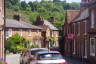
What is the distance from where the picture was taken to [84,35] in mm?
42250

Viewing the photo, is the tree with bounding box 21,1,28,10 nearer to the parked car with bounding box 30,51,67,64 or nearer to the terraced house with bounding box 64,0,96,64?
the terraced house with bounding box 64,0,96,64

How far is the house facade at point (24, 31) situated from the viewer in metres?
62.8

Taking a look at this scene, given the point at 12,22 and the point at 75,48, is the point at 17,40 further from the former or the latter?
the point at 75,48

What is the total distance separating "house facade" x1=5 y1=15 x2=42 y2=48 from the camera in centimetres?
6278

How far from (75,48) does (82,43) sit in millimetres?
5198

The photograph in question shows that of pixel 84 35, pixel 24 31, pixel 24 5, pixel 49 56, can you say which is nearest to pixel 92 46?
pixel 84 35

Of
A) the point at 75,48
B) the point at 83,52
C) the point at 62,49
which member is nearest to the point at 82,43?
the point at 83,52

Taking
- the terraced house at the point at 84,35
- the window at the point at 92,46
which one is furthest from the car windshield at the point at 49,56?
the window at the point at 92,46

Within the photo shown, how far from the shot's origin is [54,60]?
19.4m

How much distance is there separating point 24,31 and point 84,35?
85.5ft

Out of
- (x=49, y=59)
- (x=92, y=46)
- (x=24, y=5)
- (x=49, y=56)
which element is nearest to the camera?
(x=49, y=59)

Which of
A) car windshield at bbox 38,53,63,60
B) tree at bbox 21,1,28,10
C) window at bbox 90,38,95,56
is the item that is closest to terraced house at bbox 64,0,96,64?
window at bbox 90,38,95,56

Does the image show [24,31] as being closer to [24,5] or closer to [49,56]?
[49,56]

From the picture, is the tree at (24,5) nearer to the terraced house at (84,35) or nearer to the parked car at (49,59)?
the terraced house at (84,35)
